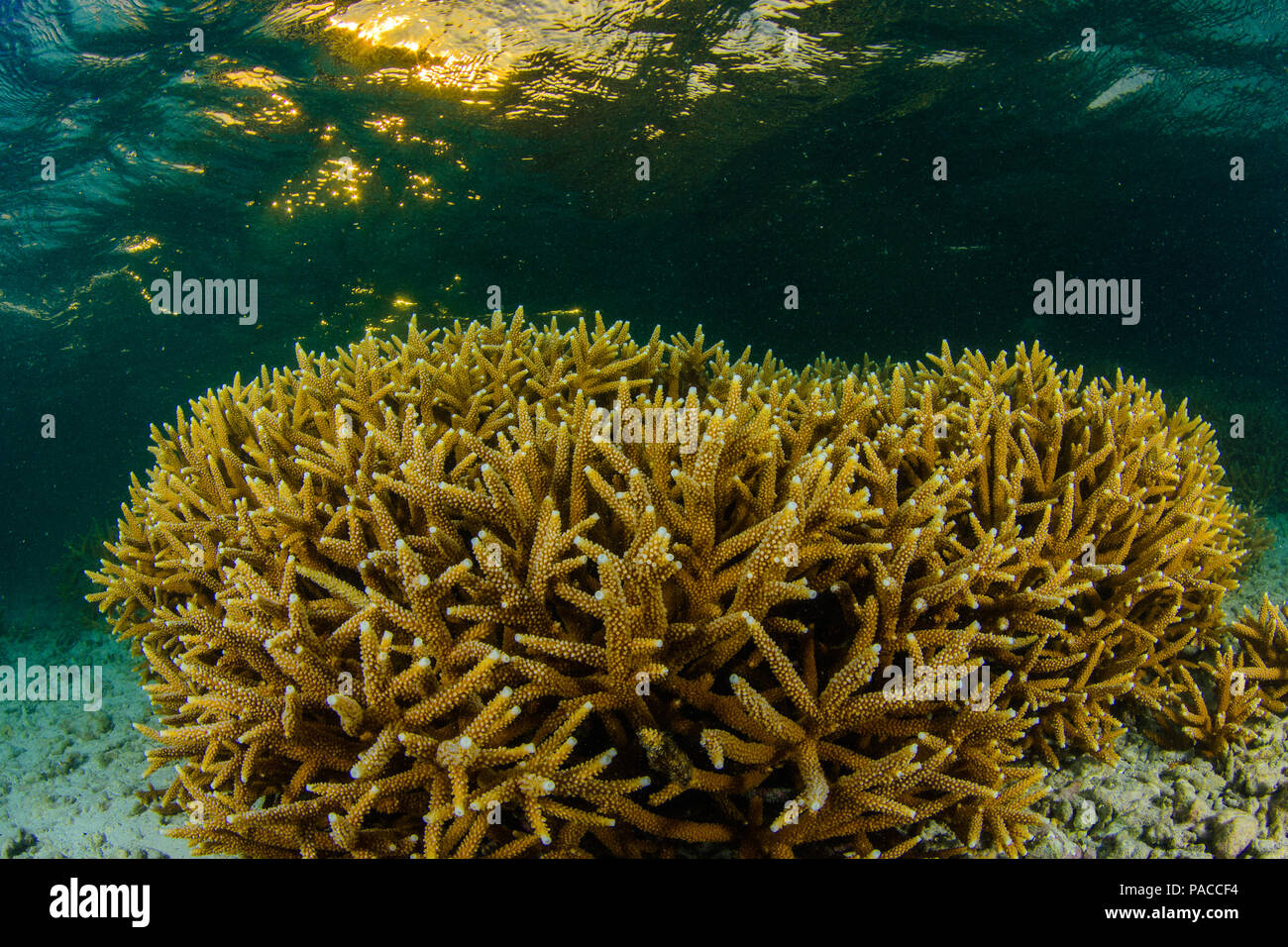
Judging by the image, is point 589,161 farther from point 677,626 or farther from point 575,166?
point 677,626

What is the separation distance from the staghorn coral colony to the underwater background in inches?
131

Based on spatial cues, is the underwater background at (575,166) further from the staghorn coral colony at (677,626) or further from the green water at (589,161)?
the staghorn coral colony at (677,626)

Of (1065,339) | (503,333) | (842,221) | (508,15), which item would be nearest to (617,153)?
(508,15)

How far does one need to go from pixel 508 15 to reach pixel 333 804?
1428 centimetres

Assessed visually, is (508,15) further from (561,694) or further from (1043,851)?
(1043,851)

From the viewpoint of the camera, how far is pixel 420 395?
4.79 m

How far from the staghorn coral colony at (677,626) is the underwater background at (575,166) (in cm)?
334

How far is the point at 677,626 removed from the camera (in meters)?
2.97

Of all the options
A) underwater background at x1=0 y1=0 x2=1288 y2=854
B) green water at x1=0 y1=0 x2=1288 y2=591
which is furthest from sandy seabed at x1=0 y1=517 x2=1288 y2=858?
green water at x1=0 y1=0 x2=1288 y2=591

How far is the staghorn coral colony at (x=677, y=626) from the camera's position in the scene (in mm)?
2838

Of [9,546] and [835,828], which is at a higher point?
[835,828]

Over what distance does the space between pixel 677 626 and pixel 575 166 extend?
1981 centimetres

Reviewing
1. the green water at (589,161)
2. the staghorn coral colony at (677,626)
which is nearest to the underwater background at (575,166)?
the green water at (589,161)

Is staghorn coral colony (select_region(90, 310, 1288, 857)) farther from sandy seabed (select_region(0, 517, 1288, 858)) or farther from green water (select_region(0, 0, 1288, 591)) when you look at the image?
green water (select_region(0, 0, 1288, 591))
